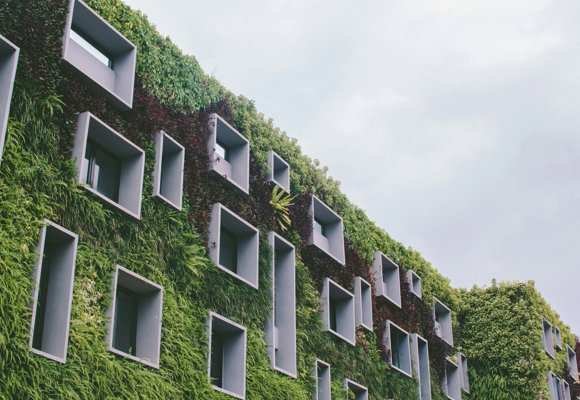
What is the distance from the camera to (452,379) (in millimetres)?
38000

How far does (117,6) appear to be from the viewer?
24359 mm

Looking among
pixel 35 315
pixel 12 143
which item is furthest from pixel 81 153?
pixel 35 315

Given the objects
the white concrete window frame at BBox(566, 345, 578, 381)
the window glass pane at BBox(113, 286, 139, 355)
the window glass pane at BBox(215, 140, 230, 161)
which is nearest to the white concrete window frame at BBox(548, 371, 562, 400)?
the white concrete window frame at BBox(566, 345, 578, 381)

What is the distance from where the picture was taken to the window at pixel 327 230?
1236 inches

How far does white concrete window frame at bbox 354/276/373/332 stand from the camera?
3158 cm

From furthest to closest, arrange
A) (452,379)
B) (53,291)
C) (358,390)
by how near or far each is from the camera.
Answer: (452,379) → (358,390) → (53,291)

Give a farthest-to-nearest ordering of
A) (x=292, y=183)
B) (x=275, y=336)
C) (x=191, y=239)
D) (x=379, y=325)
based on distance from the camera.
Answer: (x=379, y=325) < (x=292, y=183) < (x=275, y=336) < (x=191, y=239)

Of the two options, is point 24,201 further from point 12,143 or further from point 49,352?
point 49,352

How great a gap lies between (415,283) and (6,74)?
21886 millimetres

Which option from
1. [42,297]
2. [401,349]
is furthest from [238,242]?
[401,349]

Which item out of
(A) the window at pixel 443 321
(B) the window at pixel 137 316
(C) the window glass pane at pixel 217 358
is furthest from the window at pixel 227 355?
(A) the window at pixel 443 321

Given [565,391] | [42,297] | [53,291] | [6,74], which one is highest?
[565,391]

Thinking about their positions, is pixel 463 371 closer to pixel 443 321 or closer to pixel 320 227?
pixel 443 321

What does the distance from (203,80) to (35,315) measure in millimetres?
10716
